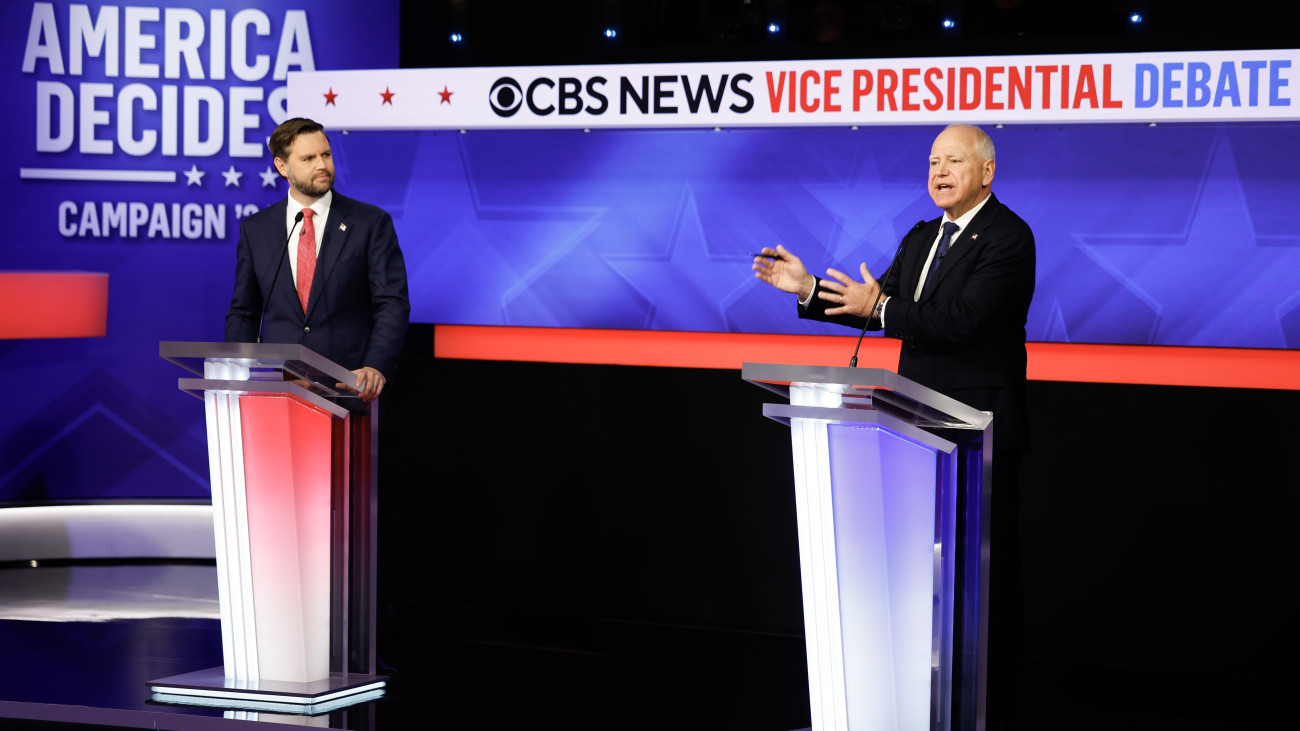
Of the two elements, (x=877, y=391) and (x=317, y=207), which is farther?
(x=317, y=207)

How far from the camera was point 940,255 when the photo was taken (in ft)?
10.1

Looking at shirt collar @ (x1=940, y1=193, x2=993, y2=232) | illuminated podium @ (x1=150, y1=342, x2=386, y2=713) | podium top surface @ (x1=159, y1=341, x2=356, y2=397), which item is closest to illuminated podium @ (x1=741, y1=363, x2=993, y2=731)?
shirt collar @ (x1=940, y1=193, x2=993, y2=232)

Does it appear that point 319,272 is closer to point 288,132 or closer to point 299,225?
point 299,225

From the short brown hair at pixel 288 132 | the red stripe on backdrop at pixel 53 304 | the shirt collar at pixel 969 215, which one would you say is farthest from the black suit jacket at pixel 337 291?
the red stripe on backdrop at pixel 53 304

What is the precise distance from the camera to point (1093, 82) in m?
4.02

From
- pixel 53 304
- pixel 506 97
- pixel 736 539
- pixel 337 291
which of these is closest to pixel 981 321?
pixel 736 539

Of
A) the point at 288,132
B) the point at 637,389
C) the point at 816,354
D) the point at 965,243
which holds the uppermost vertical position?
the point at 288,132

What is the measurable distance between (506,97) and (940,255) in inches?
78.4

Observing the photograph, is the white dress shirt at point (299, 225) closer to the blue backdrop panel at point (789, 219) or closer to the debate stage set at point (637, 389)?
the debate stage set at point (637, 389)

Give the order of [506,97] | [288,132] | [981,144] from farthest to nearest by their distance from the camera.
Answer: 1. [506,97]
2. [288,132]
3. [981,144]

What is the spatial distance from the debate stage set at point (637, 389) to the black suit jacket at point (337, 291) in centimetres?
22

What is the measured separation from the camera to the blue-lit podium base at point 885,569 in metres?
2.54

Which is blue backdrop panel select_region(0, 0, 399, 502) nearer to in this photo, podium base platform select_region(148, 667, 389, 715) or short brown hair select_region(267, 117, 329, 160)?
short brown hair select_region(267, 117, 329, 160)

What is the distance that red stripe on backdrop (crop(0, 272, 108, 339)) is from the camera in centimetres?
482
